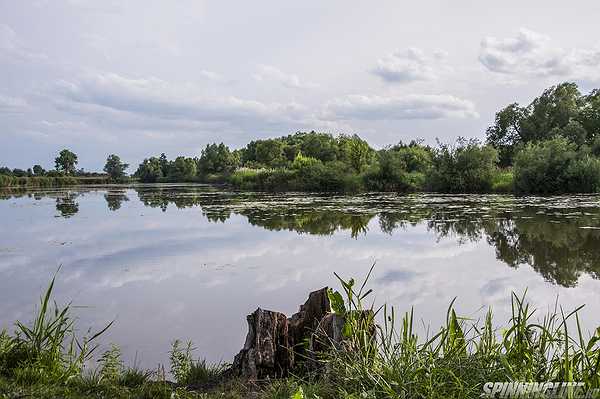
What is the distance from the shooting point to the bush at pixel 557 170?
25.0m

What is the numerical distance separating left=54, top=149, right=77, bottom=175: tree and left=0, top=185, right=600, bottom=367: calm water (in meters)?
61.0

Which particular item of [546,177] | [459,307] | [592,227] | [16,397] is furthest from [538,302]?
[546,177]

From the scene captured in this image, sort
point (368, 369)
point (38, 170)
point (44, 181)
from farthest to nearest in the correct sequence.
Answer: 1. point (38, 170)
2. point (44, 181)
3. point (368, 369)

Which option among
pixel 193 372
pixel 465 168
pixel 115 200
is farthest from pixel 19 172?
pixel 193 372

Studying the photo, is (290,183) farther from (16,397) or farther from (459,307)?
(16,397)

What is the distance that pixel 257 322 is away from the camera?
3986 millimetres

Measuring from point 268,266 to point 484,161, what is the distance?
24.9m

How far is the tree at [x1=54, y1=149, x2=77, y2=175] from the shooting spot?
72.2 metres

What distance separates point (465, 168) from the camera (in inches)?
1216

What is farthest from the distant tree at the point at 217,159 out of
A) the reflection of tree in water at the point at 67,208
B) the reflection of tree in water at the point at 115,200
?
the reflection of tree in water at the point at 67,208

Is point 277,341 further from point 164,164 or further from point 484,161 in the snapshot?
point 164,164

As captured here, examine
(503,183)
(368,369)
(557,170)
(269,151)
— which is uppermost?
(269,151)

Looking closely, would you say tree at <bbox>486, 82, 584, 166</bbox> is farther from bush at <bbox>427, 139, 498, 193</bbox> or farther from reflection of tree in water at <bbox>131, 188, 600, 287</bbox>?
reflection of tree in water at <bbox>131, 188, 600, 287</bbox>

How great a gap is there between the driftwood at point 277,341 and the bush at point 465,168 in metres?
28.3
